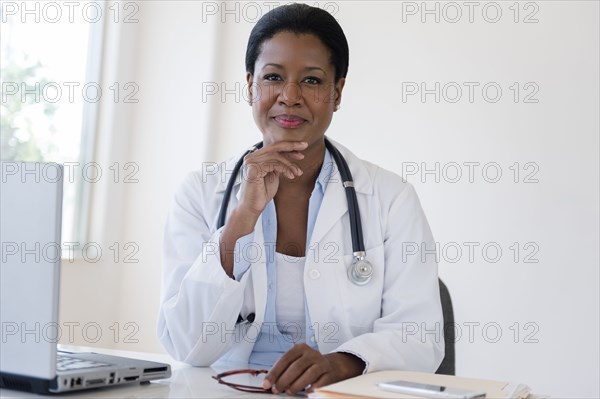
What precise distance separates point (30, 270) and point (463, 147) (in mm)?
2120

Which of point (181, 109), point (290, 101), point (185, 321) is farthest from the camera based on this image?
point (181, 109)

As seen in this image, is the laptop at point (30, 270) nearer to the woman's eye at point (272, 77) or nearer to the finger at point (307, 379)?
the finger at point (307, 379)

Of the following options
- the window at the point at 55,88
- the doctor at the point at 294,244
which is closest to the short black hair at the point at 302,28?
the doctor at the point at 294,244

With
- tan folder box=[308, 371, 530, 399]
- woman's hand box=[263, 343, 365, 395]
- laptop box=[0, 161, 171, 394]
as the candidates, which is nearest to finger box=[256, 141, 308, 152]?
woman's hand box=[263, 343, 365, 395]

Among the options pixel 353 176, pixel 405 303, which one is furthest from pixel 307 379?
pixel 353 176

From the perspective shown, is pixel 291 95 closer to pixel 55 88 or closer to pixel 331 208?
pixel 331 208

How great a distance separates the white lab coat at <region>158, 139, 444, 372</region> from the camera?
5.32 ft

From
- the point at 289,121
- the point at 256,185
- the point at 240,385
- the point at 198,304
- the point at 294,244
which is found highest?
the point at 289,121

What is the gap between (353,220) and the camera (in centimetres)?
176

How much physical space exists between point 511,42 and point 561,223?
68 cm

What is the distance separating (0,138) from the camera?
2.76m

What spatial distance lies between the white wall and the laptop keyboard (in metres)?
1.75

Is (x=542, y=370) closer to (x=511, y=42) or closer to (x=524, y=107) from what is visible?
(x=524, y=107)

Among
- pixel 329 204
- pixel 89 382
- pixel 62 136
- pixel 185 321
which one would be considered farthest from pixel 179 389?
pixel 62 136
